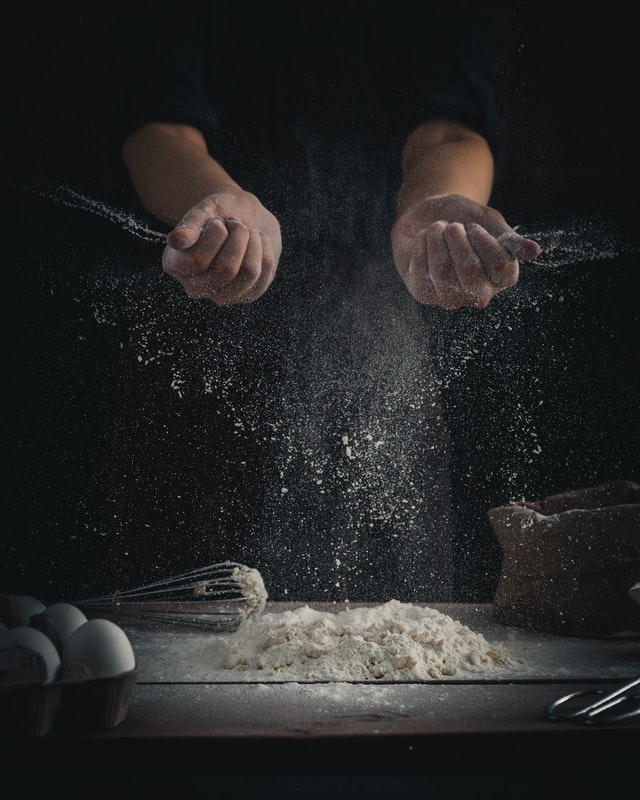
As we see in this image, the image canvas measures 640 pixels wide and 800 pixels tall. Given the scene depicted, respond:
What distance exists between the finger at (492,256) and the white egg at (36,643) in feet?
1.52

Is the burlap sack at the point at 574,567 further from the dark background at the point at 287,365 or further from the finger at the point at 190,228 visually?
the finger at the point at 190,228

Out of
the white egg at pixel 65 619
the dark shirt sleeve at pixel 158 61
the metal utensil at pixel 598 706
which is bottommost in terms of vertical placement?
the metal utensil at pixel 598 706

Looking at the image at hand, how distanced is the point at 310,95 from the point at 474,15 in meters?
0.18

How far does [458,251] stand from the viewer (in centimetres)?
69

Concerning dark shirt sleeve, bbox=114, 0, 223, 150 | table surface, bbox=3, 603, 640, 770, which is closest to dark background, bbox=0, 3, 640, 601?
dark shirt sleeve, bbox=114, 0, 223, 150

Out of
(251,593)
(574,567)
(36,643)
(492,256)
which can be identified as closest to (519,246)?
(492,256)

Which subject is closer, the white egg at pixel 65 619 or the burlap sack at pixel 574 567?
the white egg at pixel 65 619

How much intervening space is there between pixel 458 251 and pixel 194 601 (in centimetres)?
42

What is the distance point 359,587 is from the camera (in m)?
0.84

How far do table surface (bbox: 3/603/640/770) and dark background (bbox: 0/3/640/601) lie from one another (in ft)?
0.88

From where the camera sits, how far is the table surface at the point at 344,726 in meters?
0.39

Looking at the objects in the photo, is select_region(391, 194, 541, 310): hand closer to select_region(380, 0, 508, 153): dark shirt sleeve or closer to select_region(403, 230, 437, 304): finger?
select_region(403, 230, 437, 304): finger

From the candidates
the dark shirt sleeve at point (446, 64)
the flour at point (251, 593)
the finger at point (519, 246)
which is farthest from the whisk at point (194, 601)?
the dark shirt sleeve at point (446, 64)

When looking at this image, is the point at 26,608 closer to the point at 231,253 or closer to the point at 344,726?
the point at 344,726
